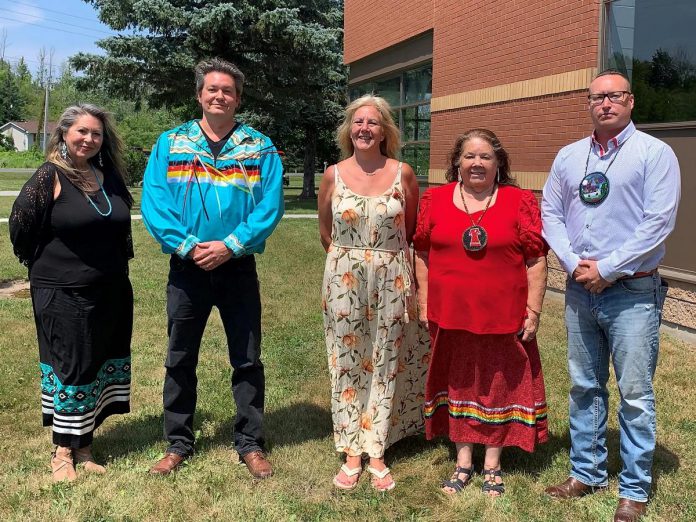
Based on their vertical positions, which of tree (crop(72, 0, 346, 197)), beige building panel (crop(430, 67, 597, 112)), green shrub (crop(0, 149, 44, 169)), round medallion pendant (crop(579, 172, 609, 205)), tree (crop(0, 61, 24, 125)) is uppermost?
tree (crop(0, 61, 24, 125))

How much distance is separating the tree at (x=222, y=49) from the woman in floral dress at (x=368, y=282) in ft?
53.7

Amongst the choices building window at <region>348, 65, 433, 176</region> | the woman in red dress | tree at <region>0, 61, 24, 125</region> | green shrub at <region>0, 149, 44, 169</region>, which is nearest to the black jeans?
the woman in red dress

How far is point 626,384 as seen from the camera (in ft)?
10.2

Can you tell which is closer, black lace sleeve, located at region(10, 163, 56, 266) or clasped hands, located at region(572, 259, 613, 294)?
clasped hands, located at region(572, 259, 613, 294)

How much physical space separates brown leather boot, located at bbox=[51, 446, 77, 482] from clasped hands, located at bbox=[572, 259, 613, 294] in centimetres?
291

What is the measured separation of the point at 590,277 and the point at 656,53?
4853 mm

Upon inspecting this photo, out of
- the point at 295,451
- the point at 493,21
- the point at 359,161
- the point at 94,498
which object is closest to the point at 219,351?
the point at 295,451

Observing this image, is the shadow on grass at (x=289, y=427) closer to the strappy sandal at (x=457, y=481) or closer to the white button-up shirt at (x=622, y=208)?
the strappy sandal at (x=457, y=481)

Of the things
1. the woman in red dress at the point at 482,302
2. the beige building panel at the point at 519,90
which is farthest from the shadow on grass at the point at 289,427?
the beige building panel at the point at 519,90

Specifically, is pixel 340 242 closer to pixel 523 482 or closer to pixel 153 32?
pixel 523 482

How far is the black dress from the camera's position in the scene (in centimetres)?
347

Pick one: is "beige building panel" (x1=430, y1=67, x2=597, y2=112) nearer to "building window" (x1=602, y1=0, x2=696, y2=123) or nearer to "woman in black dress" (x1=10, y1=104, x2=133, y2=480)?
"building window" (x1=602, y1=0, x2=696, y2=123)

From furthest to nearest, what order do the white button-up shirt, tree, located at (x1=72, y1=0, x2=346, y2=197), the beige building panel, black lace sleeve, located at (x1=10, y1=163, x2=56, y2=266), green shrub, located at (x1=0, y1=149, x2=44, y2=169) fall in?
green shrub, located at (x1=0, y1=149, x2=44, y2=169) → tree, located at (x1=72, y1=0, x2=346, y2=197) → the beige building panel → black lace sleeve, located at (x1=10, y1=163, x2=56, y2=266) → the white button-up shirt

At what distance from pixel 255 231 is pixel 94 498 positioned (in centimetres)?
164
